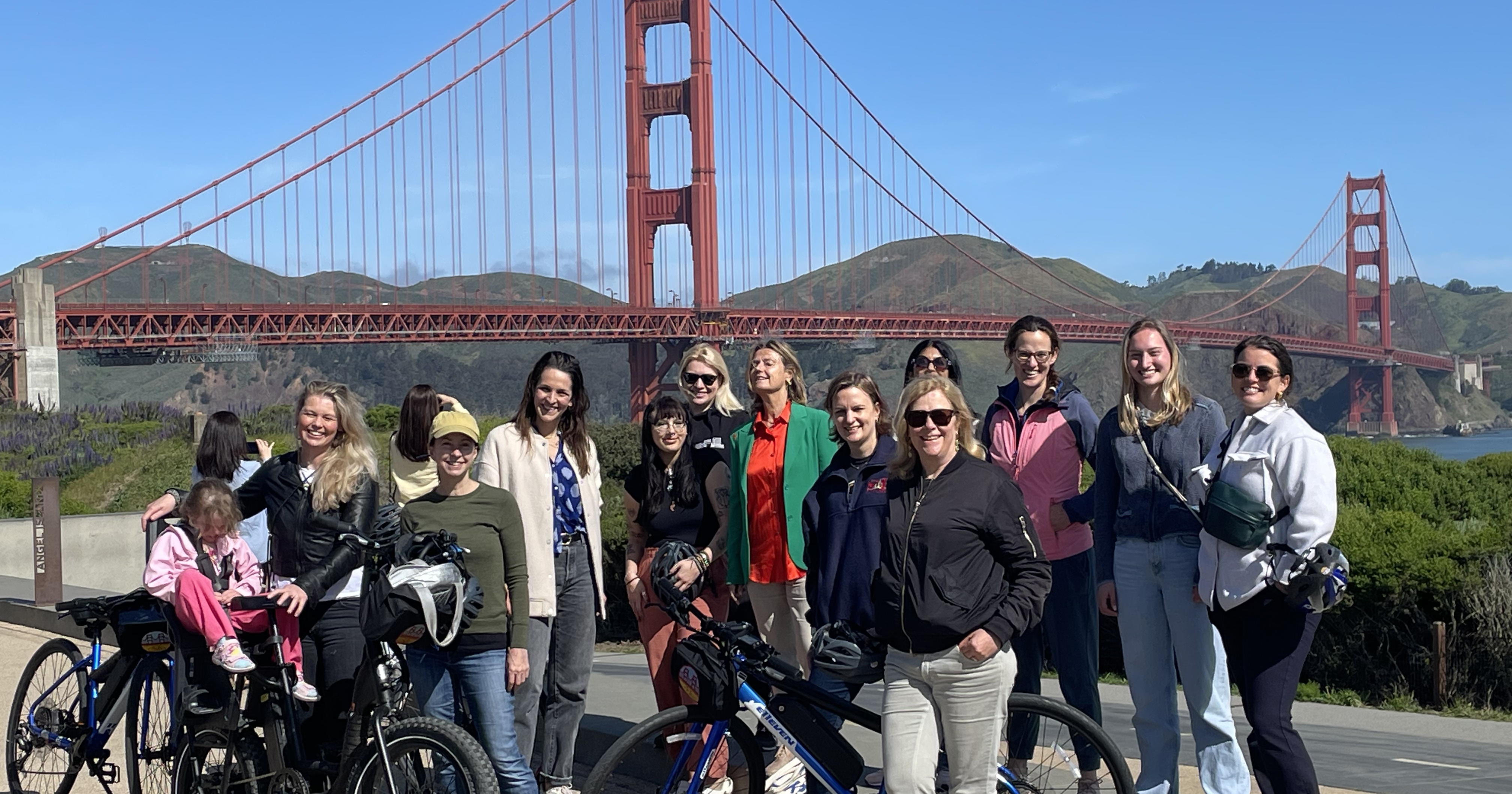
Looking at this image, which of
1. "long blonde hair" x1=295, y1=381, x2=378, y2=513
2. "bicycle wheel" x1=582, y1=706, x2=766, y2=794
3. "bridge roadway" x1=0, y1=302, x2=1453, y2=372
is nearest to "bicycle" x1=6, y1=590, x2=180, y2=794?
"long blonde hair" x1=295, y1=381, x2=378, y2=513

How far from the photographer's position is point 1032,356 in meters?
4.49

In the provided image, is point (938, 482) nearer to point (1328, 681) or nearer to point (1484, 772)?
point (1484, 772)

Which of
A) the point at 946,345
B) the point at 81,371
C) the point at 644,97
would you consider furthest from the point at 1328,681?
the point at 81,371

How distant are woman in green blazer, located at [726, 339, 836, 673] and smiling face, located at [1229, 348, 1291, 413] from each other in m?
1.27

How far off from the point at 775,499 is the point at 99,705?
218 centimetres

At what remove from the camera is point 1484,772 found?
4703 millimetres

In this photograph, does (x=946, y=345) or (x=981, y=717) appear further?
(x=946, y=345)

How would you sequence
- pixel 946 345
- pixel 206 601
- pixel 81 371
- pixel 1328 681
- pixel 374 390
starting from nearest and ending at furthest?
1. pixel 206 601
2. pixel 946 345
3. pixel 1328 681
4. pixel 374 390
5. pixel 81 371

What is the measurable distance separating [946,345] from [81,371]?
103281mm

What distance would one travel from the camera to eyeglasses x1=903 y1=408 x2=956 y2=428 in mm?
3533

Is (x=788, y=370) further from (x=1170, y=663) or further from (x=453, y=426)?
(x=1170, y=663)

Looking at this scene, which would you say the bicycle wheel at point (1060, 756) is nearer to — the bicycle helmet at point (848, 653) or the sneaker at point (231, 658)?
A: the bicycle helmet at point (848, 653)

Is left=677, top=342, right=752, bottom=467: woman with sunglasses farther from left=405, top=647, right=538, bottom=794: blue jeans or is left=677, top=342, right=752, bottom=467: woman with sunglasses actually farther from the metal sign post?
the metal sign post

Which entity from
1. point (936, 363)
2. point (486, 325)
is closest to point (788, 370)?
point (936, 363)
